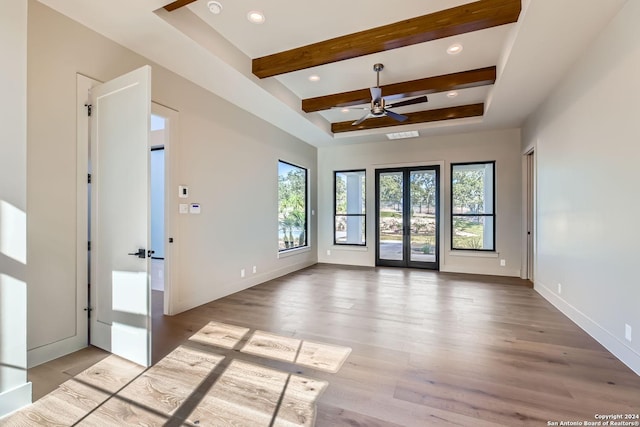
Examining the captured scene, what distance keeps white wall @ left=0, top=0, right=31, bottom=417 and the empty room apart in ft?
0.04

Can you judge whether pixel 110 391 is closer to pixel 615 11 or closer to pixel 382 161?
pixel 615 11

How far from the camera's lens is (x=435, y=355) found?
2670 millimetres

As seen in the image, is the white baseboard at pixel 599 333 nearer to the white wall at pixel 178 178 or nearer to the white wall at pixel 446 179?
the white wall at pixel 446 179

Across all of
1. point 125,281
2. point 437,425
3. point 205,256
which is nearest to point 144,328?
point 125,281

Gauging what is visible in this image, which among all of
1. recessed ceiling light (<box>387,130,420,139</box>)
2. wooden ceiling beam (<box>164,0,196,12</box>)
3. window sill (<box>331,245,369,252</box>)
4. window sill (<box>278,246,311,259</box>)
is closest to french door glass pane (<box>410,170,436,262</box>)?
recessed ceiling light (<box>387,130,420,139</box>)

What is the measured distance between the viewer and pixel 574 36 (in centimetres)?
285

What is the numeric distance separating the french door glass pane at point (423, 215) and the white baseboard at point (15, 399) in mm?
6454

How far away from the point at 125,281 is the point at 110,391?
84 cm

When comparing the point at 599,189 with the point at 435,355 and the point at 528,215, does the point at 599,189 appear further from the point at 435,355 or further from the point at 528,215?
the point at 528,215

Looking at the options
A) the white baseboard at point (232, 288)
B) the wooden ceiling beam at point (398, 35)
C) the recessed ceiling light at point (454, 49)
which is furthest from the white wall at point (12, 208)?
the recessed ceiling light at point (454, 49)

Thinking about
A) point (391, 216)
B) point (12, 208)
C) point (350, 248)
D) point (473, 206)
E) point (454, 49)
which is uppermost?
point (454, 49)

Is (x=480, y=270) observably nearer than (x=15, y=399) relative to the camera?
No

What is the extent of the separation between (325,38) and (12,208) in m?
3.13

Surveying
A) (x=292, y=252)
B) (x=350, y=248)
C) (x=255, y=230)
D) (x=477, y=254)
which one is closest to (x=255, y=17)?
(x=255, y=230)
